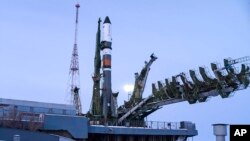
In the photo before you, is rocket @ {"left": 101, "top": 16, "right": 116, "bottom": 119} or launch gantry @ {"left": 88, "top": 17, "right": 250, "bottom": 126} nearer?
launch gantry @ {"left": 88, "top": 17, "right": 250, "bottom": 126}

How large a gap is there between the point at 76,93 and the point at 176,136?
2263 centimetres

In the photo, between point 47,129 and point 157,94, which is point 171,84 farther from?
point 47,129

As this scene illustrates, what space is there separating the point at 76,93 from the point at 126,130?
69.5 ft

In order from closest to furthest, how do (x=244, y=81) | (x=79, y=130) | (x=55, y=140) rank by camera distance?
1. (x=55, y=140)
2. (x=244, y=81)
3. (x=79, y=130)

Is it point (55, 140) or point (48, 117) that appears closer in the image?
point (55, 140)

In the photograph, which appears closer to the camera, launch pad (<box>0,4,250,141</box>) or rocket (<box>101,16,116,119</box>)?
launch pad (<box>0,4,250,141</box>)

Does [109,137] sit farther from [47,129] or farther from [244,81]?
[244,81]

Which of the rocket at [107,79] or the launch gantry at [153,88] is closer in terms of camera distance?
the launch gantry at [153,88]

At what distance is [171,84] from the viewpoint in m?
53.8

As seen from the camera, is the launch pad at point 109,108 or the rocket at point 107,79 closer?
the launch pad at point 109,108

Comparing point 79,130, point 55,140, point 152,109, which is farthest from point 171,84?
point 55,140

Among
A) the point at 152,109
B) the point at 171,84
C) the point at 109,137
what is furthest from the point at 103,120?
the point at 171,84

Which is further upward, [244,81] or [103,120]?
[244,81]

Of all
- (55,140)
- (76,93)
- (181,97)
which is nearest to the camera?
(55,140)
